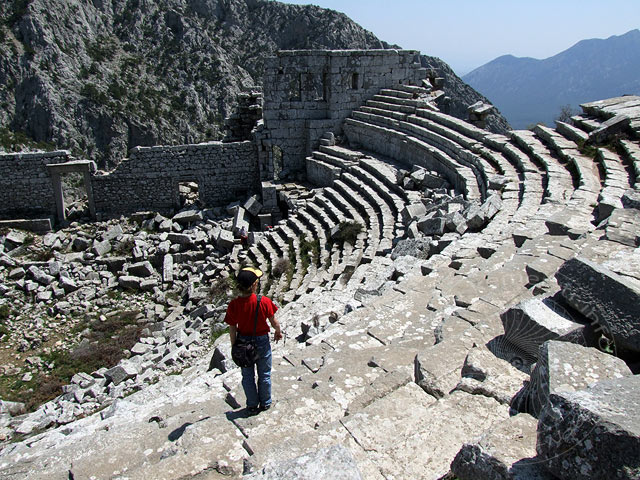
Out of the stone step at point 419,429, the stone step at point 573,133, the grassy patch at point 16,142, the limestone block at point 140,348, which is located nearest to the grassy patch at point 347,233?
the limestone block at point 140,348

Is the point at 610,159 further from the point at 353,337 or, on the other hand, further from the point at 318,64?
the point at 318,64

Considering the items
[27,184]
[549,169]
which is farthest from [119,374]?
[27,184]

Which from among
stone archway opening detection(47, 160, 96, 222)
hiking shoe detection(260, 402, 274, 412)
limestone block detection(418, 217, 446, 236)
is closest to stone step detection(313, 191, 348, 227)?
limestone block detection(418, 217, 446, 236)

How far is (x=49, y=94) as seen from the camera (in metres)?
37.1

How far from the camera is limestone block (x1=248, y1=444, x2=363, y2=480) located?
8.48 ft

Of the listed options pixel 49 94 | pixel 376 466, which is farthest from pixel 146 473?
pixel 49 94

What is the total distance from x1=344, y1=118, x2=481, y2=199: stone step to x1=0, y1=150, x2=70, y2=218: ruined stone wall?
9931mm

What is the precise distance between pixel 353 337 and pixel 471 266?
2503mm

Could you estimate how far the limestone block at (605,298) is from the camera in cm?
354

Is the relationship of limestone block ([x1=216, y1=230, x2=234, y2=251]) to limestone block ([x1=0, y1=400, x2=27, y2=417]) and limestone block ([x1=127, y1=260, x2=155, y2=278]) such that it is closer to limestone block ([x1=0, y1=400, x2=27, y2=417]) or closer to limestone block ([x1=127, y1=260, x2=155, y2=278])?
limestone block ([x1=127, y1=260, x2=155, y2=278])

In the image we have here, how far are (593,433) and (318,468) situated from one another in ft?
4.34

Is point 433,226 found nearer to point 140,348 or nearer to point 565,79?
point 140,348

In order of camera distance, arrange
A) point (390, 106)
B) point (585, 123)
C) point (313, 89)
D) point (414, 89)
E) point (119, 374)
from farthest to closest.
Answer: point (313, 89), point (414, 89), point (390, 106), point (585, 123), point (119, 374)

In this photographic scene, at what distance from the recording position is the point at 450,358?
4.48 meters
